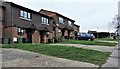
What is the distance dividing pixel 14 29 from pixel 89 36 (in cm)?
2524

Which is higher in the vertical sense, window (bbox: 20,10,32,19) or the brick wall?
window (bbox: 20,10,32,19)

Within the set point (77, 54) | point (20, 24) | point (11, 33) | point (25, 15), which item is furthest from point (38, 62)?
point (25, 15)

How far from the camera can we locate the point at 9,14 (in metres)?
30.2

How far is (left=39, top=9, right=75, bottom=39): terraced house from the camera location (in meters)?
52.2

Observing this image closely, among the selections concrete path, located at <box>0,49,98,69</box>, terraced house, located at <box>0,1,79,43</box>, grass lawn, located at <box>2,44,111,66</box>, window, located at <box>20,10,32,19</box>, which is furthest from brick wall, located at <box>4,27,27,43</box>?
concrete path, located at <box>0,49,98,69</box>

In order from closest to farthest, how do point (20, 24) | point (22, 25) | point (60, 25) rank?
point (20, 24) → point (22, 25) → point (60, 25)

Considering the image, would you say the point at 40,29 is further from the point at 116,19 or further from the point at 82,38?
the point at 116,19

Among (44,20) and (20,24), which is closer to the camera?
(20,24)

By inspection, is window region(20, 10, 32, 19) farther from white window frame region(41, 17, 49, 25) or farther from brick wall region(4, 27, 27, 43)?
white window frame region(41, 17, 49, 25)

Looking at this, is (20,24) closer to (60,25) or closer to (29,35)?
(29,35)

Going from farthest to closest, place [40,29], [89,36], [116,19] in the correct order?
1. [116,19]
2. [89,36]
3. [40,29]

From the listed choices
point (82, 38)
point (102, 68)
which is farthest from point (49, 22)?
point (102, 68)

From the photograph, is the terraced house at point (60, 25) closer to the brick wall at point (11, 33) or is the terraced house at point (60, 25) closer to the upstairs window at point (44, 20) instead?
the upstairs window at point (44, 20)

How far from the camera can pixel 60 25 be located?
56125 mm
